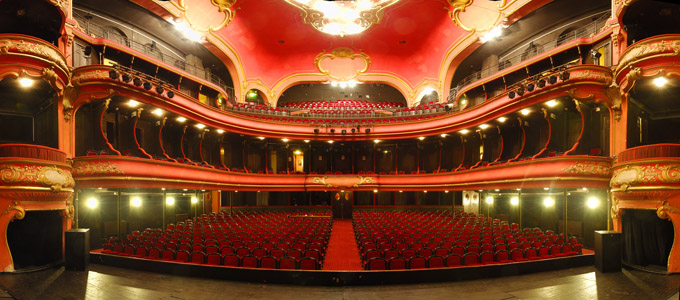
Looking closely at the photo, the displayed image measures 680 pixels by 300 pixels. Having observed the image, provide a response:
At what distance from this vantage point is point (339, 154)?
22.4 meters

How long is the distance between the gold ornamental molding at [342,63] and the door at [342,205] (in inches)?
398

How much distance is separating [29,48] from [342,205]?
49.5 feet

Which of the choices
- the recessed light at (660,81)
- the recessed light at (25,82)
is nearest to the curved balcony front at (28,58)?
the recessed light at (25,82)

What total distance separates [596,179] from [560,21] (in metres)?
8.96

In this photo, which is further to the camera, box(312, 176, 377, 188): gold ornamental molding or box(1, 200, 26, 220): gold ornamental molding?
box(312, 176, 377, 188): gold ornamental molding

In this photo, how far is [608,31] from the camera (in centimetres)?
1120

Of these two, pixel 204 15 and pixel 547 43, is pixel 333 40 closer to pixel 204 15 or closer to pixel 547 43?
pixel 204 15

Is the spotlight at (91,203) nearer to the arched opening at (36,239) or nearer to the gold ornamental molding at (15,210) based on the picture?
the arched opening at (36,239)

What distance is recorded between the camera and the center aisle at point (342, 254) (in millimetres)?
7965

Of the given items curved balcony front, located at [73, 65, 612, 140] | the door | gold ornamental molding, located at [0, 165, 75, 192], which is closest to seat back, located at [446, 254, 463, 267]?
curved balcony front, located at [73, 65, 612, 140]

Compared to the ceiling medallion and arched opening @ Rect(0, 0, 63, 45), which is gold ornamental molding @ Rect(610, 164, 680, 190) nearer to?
the ceiling medallion

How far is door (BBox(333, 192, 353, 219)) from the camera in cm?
1969

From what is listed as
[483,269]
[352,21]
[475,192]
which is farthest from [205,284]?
[352,21]

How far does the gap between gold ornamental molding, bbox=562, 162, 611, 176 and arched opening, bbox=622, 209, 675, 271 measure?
1.21m
